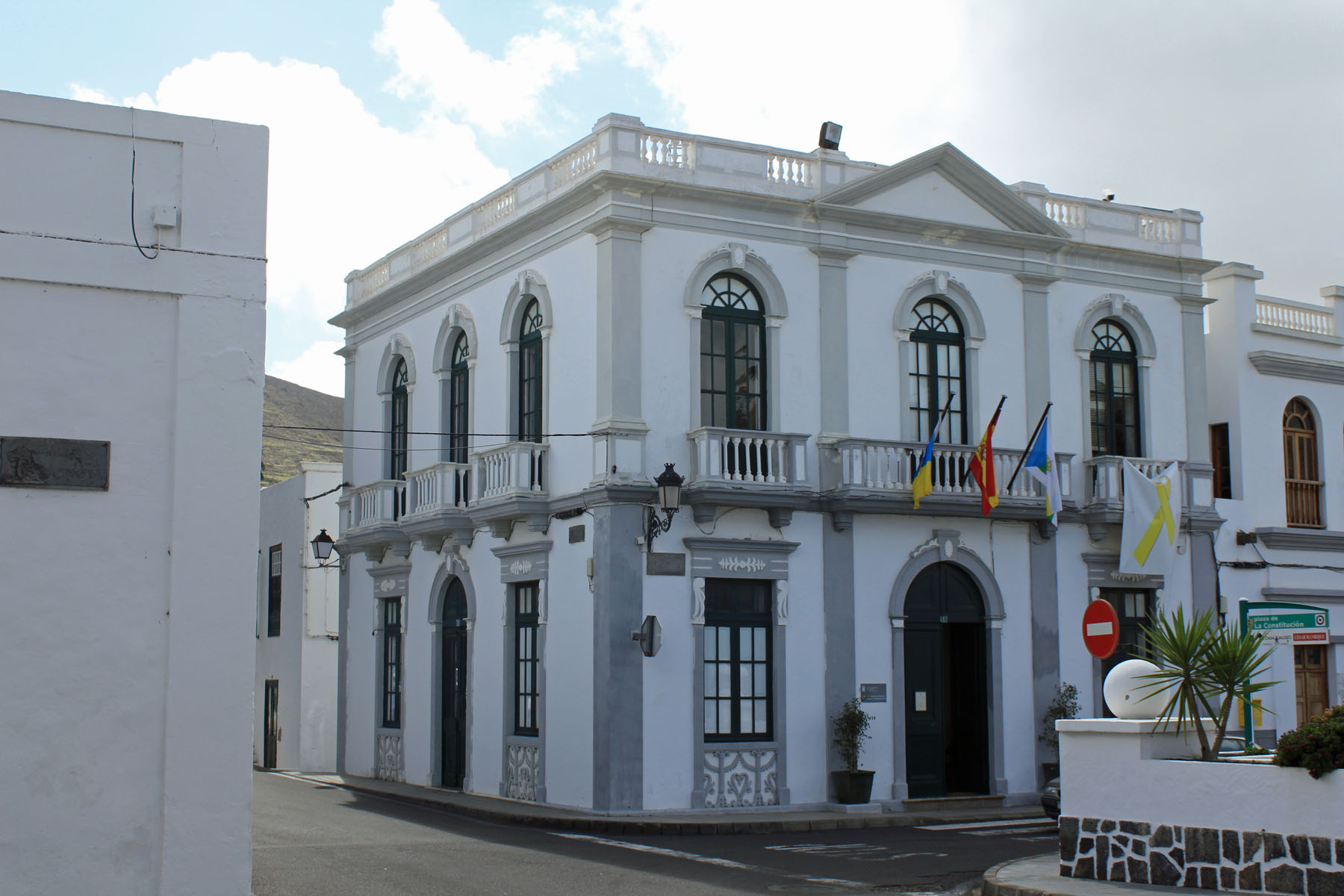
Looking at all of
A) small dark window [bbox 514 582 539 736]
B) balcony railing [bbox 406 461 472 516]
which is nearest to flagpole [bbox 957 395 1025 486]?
small dark window [bbox 514 582 539 736]

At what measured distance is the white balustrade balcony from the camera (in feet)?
80.9

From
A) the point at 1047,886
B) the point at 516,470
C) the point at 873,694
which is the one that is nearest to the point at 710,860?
the point at 1047,886

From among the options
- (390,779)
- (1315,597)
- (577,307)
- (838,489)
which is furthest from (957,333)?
(390,779)

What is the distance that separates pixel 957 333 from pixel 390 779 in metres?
11.9

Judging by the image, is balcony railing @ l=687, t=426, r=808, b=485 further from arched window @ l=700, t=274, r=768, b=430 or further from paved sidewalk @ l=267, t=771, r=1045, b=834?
paved sidewalk @ l=267, t=771, r=1045, b=834

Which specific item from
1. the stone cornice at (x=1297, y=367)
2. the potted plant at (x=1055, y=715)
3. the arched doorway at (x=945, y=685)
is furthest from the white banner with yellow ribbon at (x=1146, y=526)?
the stone cornice at (x=1297, y=367)

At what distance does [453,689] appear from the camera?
76.4ft

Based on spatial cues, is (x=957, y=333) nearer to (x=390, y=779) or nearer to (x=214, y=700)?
(x=390, y=779)

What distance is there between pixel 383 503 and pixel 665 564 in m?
7.22

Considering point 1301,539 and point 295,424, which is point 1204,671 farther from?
point 295,424

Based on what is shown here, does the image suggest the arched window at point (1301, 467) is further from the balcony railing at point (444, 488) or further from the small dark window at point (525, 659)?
the balcony railing at point (444, 488)

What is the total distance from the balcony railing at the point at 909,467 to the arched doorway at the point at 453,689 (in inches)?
257

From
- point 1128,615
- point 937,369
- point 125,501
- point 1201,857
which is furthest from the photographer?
point 1128,615

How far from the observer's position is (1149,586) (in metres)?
22.7
